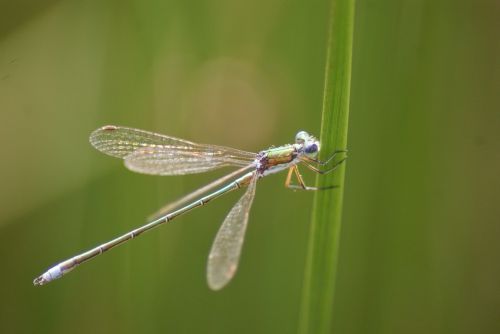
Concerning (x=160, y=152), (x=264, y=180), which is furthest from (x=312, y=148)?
(x=160, y=152)

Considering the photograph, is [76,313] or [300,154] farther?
[76,313]

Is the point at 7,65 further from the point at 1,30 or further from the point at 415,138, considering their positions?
the point at 415,138

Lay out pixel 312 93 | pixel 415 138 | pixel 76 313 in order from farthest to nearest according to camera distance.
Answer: pixel 76 313
pixel 312 93
pixel 415 138

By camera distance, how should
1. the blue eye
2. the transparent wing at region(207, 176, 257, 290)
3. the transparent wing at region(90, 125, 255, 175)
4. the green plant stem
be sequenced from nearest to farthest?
1. the green plant stem
2. the transparent wing at region(207, 176, 257, 290)
3. the blue eye
4. the transparent wing at region(90, 125, 255, 175)

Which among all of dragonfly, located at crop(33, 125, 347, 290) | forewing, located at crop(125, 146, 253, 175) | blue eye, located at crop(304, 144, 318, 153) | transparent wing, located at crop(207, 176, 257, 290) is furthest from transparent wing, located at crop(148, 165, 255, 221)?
blue eye, located at crop(304, 144, 318, 153)

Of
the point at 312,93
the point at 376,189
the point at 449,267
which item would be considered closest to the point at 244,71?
the point at 312,93

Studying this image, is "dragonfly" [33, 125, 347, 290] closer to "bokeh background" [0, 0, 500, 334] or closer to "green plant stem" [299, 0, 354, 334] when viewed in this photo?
"bokeh background" [0, 0, 500, 334]

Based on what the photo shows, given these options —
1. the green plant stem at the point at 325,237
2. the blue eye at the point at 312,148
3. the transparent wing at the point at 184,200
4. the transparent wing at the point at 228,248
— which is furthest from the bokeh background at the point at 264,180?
the green plant stem at the point at 325,237
